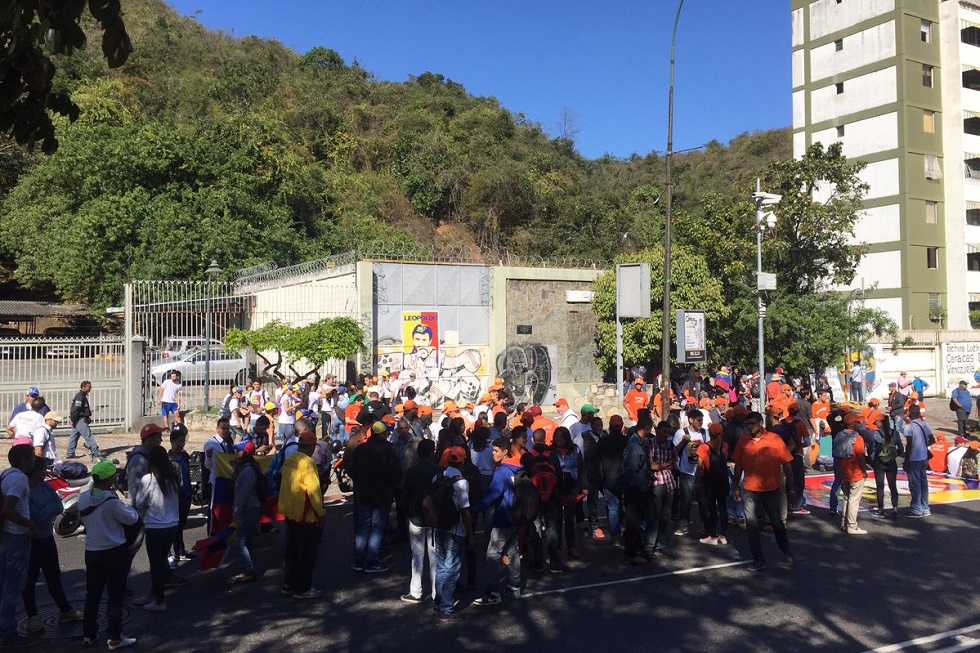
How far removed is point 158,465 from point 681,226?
22.3 meters

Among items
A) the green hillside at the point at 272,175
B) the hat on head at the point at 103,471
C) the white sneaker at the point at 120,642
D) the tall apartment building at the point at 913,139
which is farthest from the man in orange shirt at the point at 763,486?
the tall apartment building at the point at 913,139

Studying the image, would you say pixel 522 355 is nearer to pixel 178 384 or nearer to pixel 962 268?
pixel 178 384

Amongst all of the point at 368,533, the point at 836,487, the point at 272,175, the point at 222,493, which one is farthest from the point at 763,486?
the point at 272,175

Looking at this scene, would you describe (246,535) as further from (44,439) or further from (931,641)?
(931,641)

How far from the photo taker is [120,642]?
620cm

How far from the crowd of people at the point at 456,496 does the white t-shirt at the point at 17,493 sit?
0.01 meters

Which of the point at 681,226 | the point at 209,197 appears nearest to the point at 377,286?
the point at 681,226

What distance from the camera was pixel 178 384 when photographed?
16.8 metres

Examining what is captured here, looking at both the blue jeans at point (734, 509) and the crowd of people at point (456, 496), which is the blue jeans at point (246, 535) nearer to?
the crowd of people at point (456, 496)

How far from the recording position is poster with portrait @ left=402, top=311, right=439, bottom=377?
21441mm

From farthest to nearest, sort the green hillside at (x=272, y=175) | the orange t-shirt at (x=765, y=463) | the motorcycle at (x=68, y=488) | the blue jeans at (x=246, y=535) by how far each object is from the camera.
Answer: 1. the green hillside at (x=272, y=175)
2. the motorcycle at (x=68, y=488)
3. the orange t-shirt at (x=765, y=463)
4. the blue jeans at (x=246, y=535)

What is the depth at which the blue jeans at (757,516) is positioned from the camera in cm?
830

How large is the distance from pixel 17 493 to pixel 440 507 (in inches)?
135

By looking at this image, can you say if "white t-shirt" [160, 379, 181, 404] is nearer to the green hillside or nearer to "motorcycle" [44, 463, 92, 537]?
"motorcycle" [44, 463, 92, 537]
